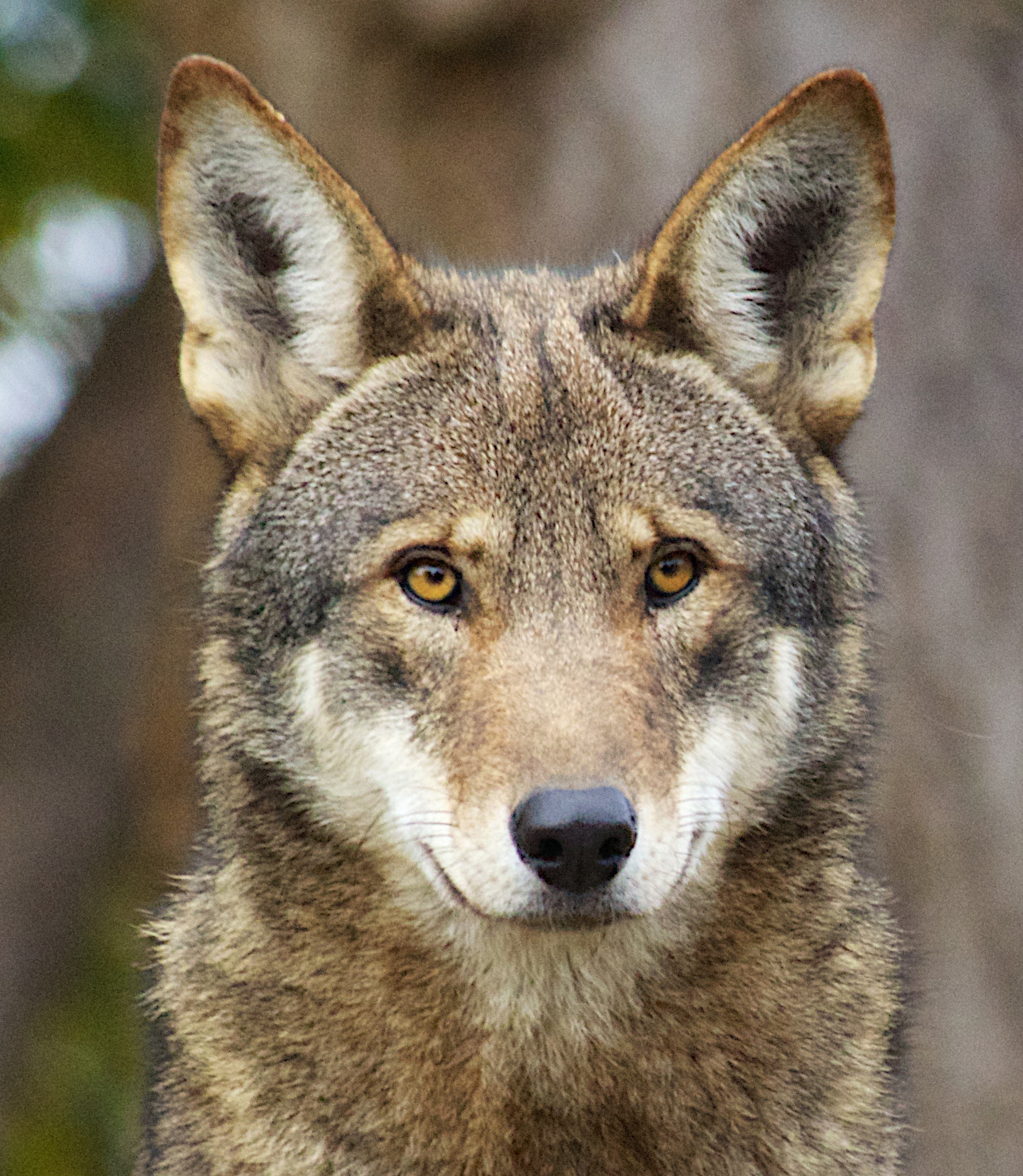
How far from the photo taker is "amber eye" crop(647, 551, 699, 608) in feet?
12.0

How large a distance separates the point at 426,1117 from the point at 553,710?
1.09 metres

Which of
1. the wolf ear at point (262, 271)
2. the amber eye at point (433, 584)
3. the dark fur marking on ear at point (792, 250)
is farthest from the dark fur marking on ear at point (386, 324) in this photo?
the dark fur marking on ear at point (792, 250)

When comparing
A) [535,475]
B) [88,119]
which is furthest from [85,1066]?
[535,475]

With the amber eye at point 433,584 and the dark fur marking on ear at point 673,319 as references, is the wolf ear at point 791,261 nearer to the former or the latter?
the dark fur marking on ear at point 673,319

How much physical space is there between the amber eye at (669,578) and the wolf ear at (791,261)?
26.8 inches

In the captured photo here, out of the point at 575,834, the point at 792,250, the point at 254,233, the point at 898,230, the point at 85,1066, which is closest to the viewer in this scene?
the point at 575,834

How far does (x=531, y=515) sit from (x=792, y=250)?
45.7 inches

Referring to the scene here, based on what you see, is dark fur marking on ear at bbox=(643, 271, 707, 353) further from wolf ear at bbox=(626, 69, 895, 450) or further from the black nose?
the black nose

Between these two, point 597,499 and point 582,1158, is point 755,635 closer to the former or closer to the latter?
point 597,499

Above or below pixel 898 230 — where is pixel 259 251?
below

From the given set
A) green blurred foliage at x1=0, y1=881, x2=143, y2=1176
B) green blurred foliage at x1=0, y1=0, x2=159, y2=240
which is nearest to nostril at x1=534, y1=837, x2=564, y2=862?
green blurred foliage at x1=0, y1=881, x2=143, y2=1176

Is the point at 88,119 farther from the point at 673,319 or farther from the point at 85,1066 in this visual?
the point at 673,319

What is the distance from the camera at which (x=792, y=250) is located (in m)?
4.11

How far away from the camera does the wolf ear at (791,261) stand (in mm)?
3826
